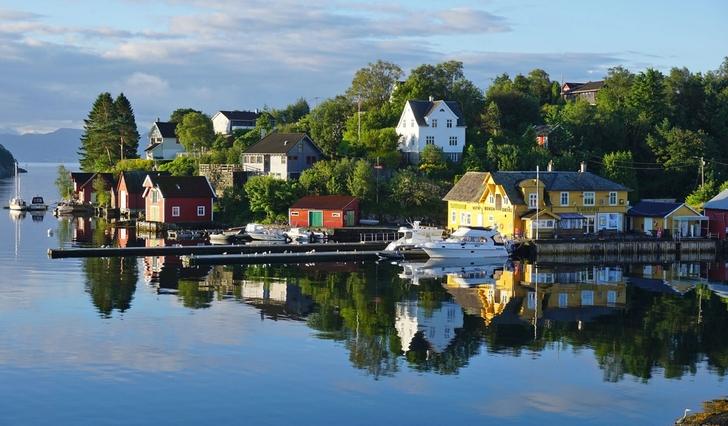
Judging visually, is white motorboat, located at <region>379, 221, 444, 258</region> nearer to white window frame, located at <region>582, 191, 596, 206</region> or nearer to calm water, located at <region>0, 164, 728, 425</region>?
calm water, located at <region>0, 164, 728, 425</region>

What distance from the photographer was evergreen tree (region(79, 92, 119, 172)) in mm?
117750

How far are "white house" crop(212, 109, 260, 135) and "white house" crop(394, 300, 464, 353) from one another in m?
74.5

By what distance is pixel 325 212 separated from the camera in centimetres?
7150

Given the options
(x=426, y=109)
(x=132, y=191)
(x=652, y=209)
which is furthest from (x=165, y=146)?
(x=652, y=209)

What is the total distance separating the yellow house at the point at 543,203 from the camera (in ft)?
211

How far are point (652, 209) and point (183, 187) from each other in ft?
117

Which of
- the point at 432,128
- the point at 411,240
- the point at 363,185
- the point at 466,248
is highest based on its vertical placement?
the point at 432,128

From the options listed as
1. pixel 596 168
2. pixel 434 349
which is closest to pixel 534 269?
pixel 434 349

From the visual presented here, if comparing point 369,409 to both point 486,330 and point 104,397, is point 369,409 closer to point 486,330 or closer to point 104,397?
point 104,397

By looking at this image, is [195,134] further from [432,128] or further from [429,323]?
[429,323]

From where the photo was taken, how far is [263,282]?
1937 inches

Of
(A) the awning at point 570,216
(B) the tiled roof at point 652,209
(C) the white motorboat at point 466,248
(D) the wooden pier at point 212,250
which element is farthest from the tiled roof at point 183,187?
(B) the tiled roof at point 652,209

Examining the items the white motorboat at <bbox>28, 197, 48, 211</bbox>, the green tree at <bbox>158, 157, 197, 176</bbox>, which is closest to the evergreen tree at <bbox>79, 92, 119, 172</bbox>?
the white motorboat at <bbox>28, 197, 48, 211</bbox>

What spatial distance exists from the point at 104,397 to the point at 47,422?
2.32 m
